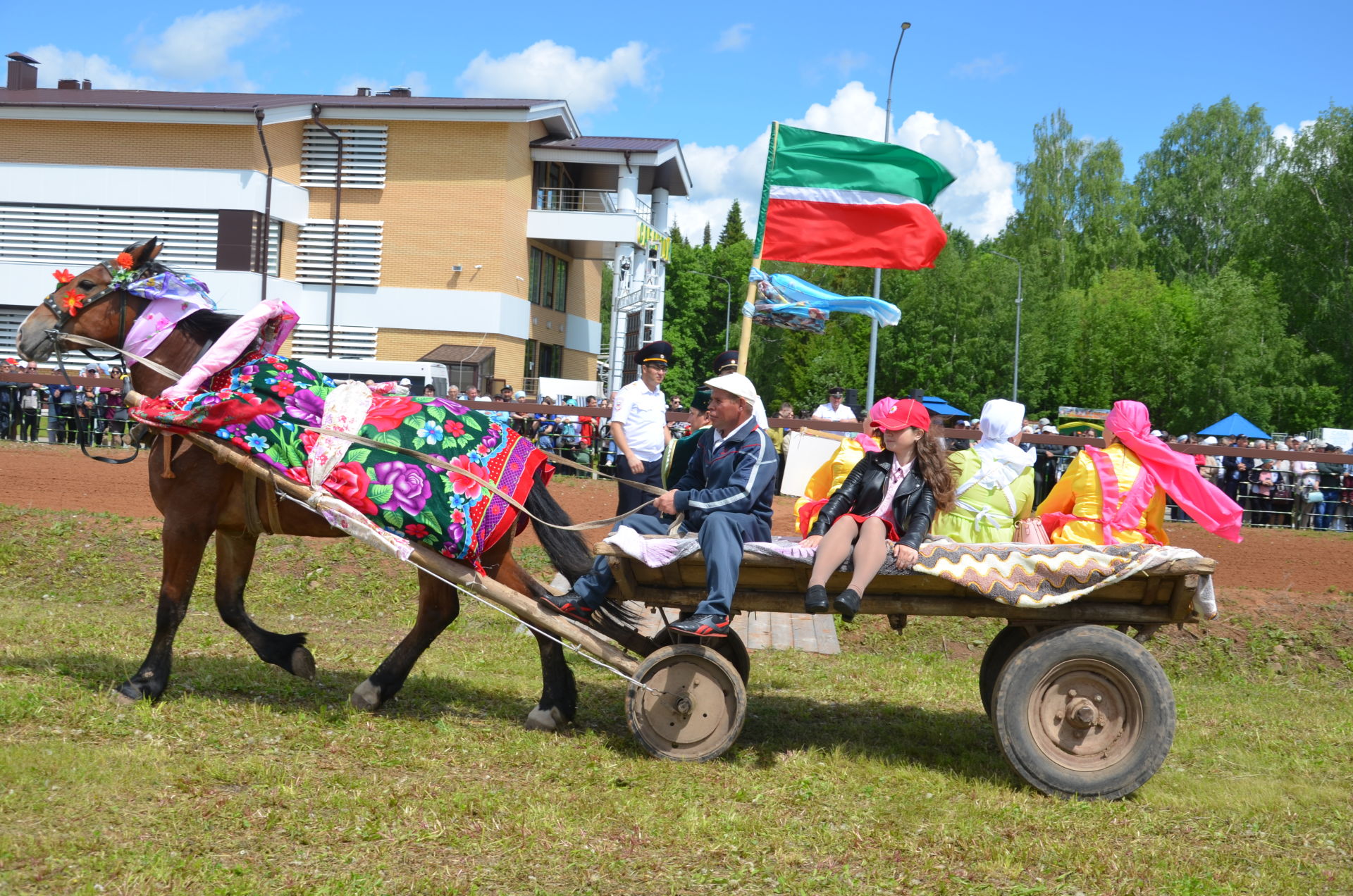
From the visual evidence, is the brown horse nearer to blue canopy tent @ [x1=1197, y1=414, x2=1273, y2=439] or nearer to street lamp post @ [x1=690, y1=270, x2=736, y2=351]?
blue canopy tent @ [x1=1197, y1=414, x2=1273, y2=439]

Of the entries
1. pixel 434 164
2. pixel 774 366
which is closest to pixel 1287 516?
pixel 434 164

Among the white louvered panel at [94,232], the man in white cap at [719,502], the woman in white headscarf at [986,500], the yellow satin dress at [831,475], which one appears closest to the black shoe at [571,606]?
the man in white cap at [719,502]

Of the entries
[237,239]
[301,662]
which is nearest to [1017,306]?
[237,239]

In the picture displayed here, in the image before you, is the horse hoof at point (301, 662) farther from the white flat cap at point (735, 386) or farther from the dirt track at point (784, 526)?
the dirt track at point (784, 526)

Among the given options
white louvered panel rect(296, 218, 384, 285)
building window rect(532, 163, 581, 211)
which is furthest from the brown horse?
building window rect(532, 163, 581, 211)

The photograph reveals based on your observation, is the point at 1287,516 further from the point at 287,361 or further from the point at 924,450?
the point at 287,361

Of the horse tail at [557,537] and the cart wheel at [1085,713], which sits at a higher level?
the horse tail at [557,537]

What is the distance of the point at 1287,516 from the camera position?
645 inches

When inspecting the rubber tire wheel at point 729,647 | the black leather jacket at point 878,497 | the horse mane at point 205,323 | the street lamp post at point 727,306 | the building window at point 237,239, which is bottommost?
the rubber tire wheel at point 729,647

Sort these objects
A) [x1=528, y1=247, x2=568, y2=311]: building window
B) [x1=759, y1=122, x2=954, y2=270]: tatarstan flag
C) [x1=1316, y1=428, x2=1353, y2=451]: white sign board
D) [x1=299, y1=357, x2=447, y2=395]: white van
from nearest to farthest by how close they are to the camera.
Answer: [x1=759, y1=122, x2=954, y2=270]: tatarstan flag → [x1=299, y1=357, x2=447, y2=395]: white van → [x1=1316, y1=428, x2=1353, y2=451]: white sign board → [x1=528, y1=247, x2=568, y2=311]: building window

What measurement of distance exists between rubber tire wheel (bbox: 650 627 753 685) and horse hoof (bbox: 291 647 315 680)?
193 centimetres

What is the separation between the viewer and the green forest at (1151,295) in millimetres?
41125

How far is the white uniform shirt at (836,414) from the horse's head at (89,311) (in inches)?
441

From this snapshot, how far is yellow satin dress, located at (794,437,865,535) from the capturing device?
249 inches
